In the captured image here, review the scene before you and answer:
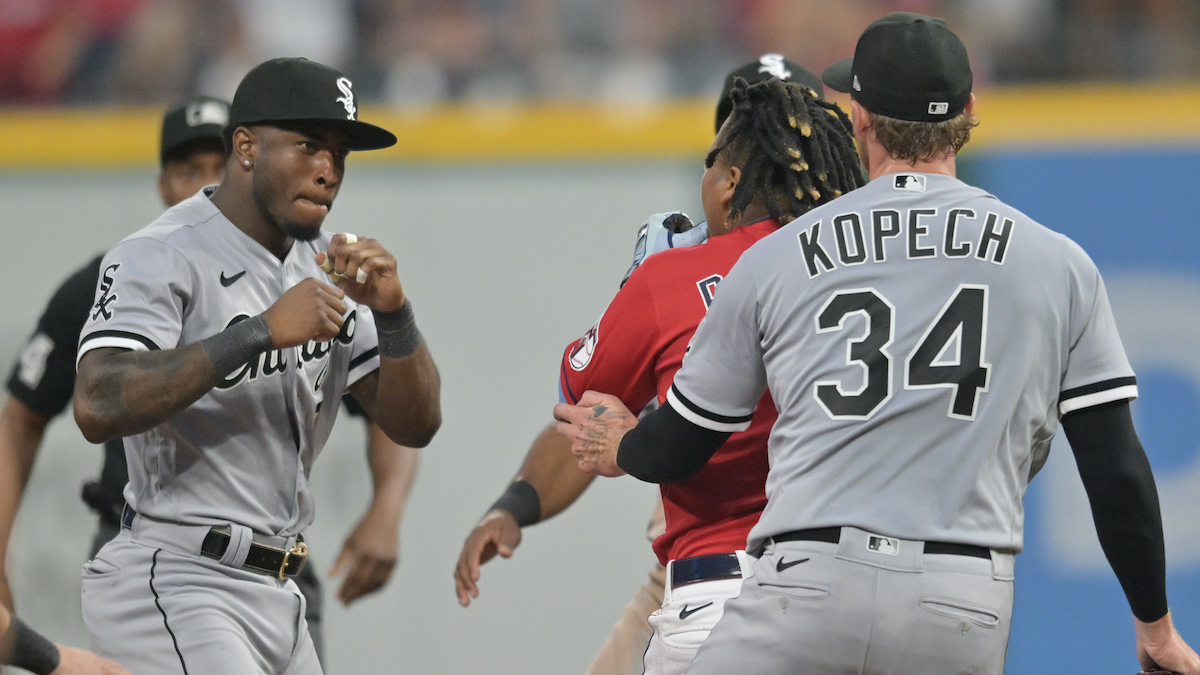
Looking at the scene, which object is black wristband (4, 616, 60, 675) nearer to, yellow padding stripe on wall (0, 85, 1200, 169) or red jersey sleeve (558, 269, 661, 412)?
red jersey sleeve (558, 269, 661, 412)

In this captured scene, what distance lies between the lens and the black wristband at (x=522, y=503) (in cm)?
396

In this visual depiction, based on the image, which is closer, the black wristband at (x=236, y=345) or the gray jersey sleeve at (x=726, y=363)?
the gray jersey sleeve at (x=726, y=363)

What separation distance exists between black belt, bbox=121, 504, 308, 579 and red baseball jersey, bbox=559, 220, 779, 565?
1.00 m

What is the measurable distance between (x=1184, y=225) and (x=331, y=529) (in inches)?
175

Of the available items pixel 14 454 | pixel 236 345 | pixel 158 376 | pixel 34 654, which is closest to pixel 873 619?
pixel 236 345

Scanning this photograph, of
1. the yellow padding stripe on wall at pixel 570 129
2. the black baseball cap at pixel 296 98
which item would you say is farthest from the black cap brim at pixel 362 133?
the yellow padding stripe on wall at pixel 570 129

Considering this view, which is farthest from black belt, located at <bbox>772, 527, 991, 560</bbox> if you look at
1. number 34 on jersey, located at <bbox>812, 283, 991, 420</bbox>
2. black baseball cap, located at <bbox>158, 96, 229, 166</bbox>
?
black baseball cap, located at <bbox>158, 96, 229, 166</bbox>

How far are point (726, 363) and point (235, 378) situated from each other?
1.34 meters

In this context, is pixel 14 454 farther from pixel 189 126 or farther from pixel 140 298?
pixel 140 298

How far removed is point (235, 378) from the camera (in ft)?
11.1

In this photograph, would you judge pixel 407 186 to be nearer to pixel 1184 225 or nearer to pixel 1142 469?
pixel 1184 225

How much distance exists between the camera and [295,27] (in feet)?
25.4

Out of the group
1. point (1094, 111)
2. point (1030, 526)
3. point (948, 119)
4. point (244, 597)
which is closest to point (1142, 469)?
point (948, 119)

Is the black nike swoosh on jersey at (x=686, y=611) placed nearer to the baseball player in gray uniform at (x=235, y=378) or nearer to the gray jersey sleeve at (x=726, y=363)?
the gray jersey sleeve at (x=726, y=363)
